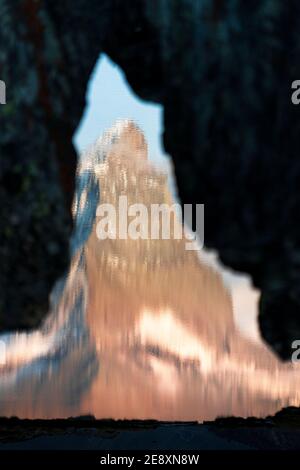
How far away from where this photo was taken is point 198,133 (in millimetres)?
6113

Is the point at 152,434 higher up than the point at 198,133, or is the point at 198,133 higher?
the point at 198,133

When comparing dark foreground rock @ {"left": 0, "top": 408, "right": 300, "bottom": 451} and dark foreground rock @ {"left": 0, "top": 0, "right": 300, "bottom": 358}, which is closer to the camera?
dark foreground rock @ {"left": 0, "top": 0, "right": 300, "bottom": 358}

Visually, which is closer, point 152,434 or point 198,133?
point 198,133

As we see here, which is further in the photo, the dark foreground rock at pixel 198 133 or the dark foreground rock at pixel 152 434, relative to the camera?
the dark foreground rock at pixel 152 434

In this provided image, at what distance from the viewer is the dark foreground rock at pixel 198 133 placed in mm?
5652

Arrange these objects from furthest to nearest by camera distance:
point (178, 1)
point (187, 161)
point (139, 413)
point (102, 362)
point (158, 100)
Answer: point (139, 413)
point (102, 362)
point (158, 100)
point (187, 161)
point (178, 1)

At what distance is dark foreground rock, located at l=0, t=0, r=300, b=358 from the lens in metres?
5.65

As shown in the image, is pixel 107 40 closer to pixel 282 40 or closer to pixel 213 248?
pixel 282 40

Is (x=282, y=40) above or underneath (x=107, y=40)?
underneath

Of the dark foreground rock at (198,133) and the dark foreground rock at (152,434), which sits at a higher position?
the dark foreground rock at (198,133)

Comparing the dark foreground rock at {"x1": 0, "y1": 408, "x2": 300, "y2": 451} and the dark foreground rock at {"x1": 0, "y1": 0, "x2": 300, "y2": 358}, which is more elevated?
the dark foreground rock at {"x1": 0, "y1": 0, "x2": 300, "y2": 358}
